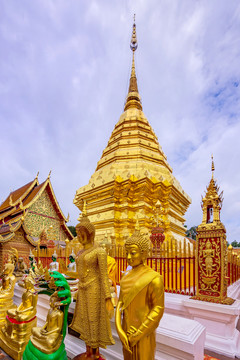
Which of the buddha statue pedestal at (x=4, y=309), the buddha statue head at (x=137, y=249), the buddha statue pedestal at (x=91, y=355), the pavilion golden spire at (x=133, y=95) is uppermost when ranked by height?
the pavilion golden spire at (x=133, y=95)

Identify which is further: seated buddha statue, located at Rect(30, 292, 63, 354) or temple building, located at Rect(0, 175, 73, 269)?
temple building, located at Rect(0, 175, 73, 269)

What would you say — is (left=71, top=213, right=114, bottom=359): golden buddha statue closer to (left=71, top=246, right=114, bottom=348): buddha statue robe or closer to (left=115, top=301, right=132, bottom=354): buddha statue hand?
(left=71, top=246, right=114, bottom=348): buddha statue robe

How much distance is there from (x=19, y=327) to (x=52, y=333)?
108 cm

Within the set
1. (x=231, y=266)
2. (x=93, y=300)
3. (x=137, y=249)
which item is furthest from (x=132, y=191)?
(x=137, y=249)

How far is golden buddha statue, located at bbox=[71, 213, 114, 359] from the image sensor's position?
220 cm

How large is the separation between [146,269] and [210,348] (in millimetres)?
2732

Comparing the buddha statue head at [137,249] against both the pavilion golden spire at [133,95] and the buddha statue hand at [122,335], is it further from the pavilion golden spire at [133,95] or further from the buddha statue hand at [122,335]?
the pavilion golden spire at [133,95]

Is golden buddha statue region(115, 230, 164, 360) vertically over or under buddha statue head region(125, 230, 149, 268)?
under

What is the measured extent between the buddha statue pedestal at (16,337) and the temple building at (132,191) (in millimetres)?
4944

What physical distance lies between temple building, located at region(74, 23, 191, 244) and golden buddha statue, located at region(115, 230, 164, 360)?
6152mm

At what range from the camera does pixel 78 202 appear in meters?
12.0

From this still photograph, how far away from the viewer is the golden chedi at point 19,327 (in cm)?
283

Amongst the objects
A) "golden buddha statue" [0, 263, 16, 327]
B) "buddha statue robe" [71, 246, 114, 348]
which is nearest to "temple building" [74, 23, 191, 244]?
"golden buddha statue" [0, 263, 16, 327]

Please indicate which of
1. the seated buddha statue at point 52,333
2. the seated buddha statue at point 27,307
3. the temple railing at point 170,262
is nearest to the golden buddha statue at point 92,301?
the seated buddha statue at point 52,333
